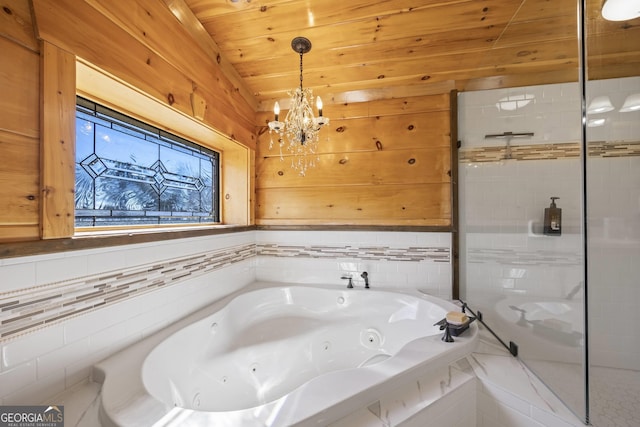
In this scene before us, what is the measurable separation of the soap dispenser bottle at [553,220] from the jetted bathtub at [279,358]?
0.68 meters

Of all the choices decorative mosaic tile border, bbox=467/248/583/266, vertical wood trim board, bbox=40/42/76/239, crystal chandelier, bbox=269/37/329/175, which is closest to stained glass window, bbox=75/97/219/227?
vertical wood trim board, bbox=40/42/76/239

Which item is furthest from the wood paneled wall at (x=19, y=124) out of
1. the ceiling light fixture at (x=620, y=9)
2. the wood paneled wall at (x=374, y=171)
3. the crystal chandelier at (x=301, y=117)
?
the ceiling light fixture at (x=620, y=9)

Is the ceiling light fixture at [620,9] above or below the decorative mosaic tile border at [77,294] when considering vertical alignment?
above

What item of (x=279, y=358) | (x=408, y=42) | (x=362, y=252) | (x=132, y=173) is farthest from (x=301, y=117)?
(x=279, y=358)

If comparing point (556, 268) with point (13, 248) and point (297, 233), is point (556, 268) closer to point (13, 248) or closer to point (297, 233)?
point (297, 233)

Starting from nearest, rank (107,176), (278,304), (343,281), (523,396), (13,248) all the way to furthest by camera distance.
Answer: (13,248) → (523,396) → (107,176) → (278,304) → (343,281)

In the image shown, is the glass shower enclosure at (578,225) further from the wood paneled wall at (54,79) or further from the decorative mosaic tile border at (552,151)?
the wood paneled wall at (54,79)

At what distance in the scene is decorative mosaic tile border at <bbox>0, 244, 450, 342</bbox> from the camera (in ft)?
2.70

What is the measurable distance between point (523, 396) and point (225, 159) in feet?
8.41

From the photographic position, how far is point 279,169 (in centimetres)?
236

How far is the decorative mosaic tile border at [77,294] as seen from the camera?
32.0 inches

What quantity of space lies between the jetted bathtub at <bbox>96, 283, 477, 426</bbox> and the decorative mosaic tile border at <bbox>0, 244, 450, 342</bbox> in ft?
0.87

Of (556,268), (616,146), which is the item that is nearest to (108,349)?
(556,268)

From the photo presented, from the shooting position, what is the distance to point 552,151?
1291 mm
